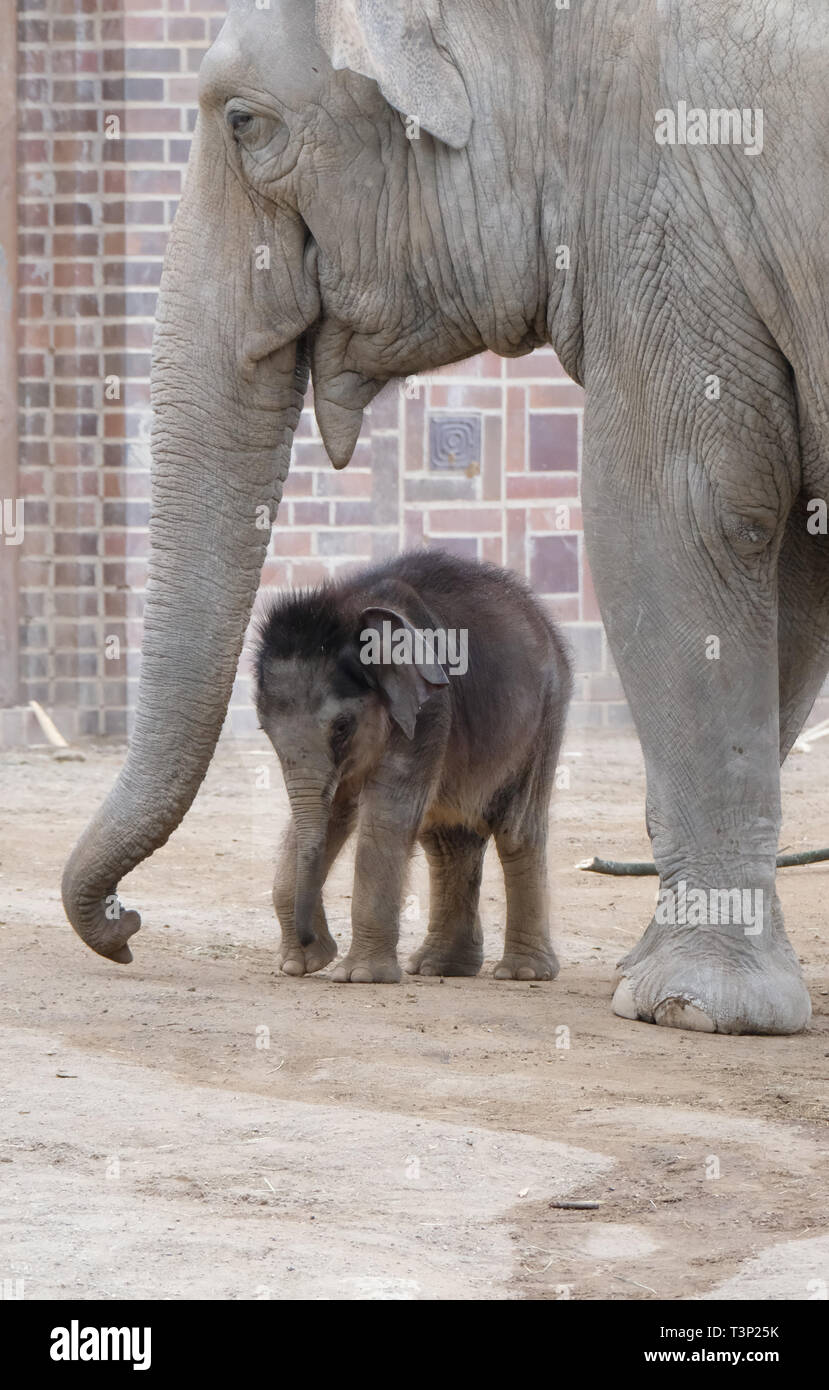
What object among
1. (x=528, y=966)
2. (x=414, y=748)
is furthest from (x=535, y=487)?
(x=414, y=748)

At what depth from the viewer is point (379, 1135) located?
12.2ft

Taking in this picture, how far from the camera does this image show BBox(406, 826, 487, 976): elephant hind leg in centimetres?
597

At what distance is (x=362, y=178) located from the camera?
4832mm

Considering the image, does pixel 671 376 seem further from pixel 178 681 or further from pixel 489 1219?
pixel 489 1219

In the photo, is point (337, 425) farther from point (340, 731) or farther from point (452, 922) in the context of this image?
point (452, 922)

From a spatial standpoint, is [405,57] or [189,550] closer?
[405,57]

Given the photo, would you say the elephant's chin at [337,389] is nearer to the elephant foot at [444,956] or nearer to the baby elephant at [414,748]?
the baby elephant at [414,748]

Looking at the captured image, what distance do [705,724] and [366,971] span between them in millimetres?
1256

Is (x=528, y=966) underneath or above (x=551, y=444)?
underneath

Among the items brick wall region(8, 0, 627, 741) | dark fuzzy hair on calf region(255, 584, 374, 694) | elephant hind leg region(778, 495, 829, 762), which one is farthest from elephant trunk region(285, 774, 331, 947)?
brick wall region(8, 0, 627, 741)

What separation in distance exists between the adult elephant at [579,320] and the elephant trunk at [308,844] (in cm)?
40

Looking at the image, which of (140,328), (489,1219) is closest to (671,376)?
(489,1219)

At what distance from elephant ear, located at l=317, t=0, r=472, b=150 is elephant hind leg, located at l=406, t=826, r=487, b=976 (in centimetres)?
218

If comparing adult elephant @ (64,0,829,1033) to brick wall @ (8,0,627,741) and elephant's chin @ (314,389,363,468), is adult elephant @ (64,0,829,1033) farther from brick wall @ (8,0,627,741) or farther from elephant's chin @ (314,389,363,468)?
brick wall @ (8,0,627,741)
